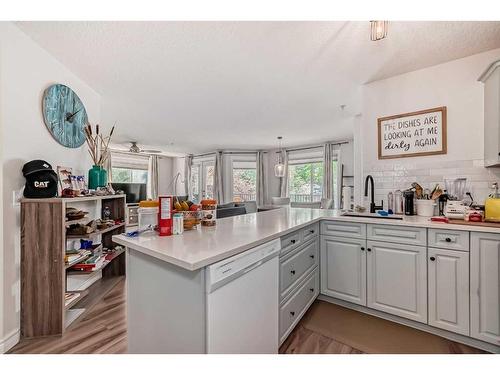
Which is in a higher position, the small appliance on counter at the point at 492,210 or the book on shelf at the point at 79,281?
the small appliance on counter at the point at 492,210

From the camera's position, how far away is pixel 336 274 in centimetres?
210

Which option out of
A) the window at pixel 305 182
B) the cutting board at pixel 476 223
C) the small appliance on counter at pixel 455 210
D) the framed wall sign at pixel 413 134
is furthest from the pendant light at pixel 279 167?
the cutting board at pixel 476 223

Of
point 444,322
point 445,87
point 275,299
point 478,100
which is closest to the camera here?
point 275,299

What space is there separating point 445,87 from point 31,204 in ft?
12.1

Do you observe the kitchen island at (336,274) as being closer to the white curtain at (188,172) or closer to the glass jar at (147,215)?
the glass jar at (147,215)

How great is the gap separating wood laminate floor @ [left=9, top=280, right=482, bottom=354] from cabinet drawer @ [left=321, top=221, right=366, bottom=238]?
2.27 ft

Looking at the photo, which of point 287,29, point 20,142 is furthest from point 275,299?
point 20,142

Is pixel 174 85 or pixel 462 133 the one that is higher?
pixel 174 85

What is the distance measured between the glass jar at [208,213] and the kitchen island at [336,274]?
0.08 meters

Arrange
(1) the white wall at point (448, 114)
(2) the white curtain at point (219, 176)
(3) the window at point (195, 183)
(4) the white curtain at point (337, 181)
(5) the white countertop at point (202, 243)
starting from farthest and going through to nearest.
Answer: (3) the window at point (195, 183) < (2) the white curtain at point (219, 176) < (4) the white curtain at point (337, 181) < (1) the white wall at point (448, 114) < (5) the white countertop at point (202, 243)

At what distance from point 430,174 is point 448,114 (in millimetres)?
576

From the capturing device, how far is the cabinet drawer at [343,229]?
6.49 ft

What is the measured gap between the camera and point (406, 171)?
234 cm
